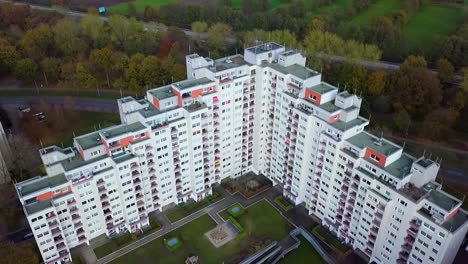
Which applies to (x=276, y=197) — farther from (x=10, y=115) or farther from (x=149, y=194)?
(x=10, y=115)

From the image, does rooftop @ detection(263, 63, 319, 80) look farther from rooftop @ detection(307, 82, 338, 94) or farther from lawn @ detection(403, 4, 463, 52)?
lawn @ detection(403, 4, 463, 52)

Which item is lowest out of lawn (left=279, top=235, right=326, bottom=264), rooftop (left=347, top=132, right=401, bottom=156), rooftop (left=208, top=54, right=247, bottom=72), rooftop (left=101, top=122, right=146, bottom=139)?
lawn (left=279, top=235, right=326, bottom=264)

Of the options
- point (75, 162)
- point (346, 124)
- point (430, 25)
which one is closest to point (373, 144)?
point (346, 124)

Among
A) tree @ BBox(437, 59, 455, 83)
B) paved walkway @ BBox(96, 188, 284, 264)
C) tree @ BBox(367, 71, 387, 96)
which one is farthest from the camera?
tree @ BBox(437, 59, 455, 83)

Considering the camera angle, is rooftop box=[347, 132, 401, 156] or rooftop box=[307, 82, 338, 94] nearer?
rooftop box=[347, 132, 401, 156]

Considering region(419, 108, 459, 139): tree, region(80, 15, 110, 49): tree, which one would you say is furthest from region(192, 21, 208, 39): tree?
region(419, 108, 459, 139): tree

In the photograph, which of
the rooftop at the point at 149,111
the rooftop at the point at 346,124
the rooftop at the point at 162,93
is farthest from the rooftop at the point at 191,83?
the rooftop at the point at 346,124

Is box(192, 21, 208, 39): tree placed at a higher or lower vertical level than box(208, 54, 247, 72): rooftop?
lower
